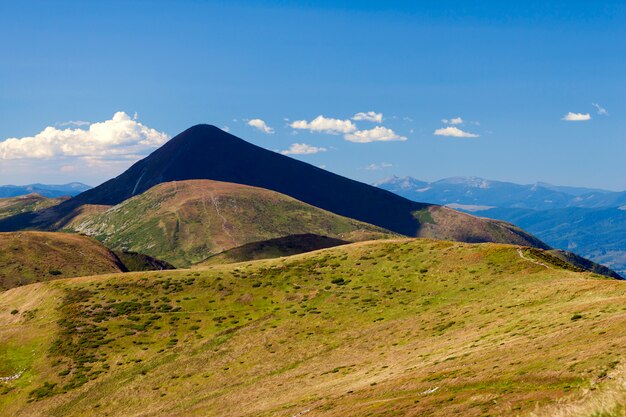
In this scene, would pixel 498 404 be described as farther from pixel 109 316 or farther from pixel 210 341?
pixel 109 316

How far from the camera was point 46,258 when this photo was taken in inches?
7067

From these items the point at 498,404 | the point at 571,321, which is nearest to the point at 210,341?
the point at 571,321

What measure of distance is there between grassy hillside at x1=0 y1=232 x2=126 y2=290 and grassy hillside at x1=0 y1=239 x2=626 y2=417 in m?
72.5

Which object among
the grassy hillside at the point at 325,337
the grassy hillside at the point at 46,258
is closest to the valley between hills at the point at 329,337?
the grassy hillside at the point at 325,337

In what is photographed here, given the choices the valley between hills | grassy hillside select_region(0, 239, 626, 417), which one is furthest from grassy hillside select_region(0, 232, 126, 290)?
grassy hillside select_region(0, 239, 626, 417)

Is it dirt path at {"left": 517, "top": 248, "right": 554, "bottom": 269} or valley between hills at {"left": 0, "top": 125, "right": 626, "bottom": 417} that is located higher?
dirt path at {"left": 517, "top": 248, "right": 554, "bottom": 269}

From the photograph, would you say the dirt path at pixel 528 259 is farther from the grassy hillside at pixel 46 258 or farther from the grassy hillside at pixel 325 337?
the grassy hillside at pixel 46 258

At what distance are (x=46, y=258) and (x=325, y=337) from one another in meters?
143

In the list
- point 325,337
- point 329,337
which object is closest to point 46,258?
point 325,337

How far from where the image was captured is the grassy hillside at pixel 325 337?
121ft

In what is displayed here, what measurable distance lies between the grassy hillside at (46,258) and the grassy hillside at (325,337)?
72.5 meters

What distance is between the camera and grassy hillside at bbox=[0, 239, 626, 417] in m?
36.9

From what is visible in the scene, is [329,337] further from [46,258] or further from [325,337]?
[46,258]

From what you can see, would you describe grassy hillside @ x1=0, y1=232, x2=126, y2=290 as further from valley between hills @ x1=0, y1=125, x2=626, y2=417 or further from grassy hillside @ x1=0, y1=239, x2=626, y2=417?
grassy hillside @ x1=0, y1=239, x2=626, y2=417
